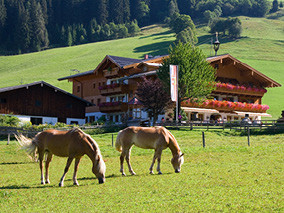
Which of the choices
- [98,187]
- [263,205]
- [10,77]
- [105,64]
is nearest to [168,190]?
[98,187]

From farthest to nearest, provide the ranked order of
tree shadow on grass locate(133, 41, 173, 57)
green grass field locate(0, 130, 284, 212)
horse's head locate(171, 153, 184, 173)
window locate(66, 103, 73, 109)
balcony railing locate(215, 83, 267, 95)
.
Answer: tree shadow on grass locate(133, 41, 173, 57) → window locate(66, 103, 73, 109) → balcony railing locate(215, 83, 267, 95) → horse's head locate(171, 153, 184, 173) → green grass field locate(0, 130, 284, 212)

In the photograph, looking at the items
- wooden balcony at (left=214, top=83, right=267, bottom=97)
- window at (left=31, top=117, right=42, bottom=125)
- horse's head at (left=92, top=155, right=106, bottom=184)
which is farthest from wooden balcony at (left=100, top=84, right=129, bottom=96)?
horse's head at (left=92, top=155, right=106, bottom=184)

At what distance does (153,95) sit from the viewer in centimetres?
5216

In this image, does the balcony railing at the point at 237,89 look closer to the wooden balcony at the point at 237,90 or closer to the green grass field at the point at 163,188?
the wooden balcony at the point at 237,90

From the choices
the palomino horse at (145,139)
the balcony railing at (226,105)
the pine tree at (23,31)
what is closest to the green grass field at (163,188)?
the palomino horse at (145,139)

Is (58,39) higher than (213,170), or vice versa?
(58,39)

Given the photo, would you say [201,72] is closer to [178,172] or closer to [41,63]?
[178,172]

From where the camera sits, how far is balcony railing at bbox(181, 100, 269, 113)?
59281mm

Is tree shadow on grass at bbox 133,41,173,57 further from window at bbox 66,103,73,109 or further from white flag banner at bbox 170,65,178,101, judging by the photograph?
white flag banner at bbox 170,65,178,101

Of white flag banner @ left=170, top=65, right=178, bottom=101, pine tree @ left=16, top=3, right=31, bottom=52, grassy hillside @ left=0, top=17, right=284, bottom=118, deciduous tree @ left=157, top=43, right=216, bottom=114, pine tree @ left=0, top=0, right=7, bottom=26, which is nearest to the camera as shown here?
white flag banner @ left=170, top=65, right=178, bottom=101

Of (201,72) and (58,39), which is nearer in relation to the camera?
(201,72)

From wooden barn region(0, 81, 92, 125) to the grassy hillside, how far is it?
3689 centimetres

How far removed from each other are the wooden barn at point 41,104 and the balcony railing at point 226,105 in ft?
52.8

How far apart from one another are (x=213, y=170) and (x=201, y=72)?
117ft
